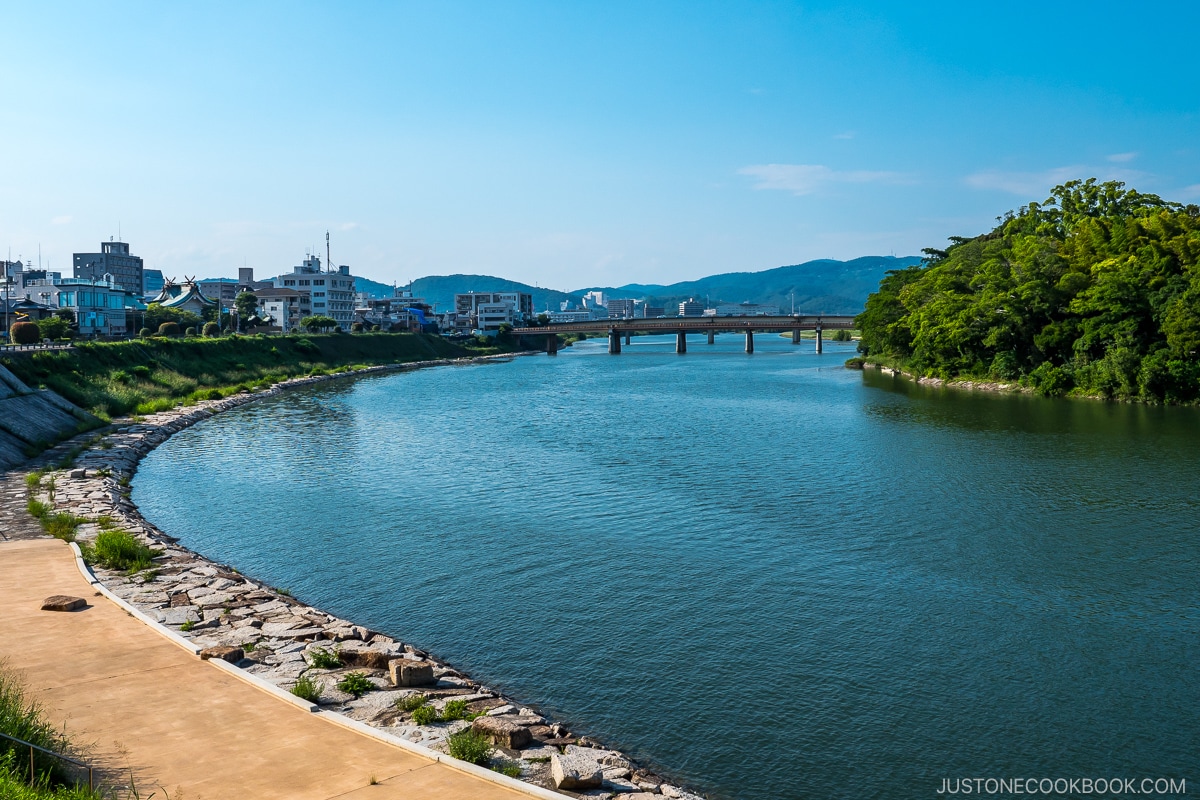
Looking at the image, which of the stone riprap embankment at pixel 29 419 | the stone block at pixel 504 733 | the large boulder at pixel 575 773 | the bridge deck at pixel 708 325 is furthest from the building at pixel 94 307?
the large boulder at pixel 575 773

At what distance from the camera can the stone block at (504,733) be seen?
8508 millimetres

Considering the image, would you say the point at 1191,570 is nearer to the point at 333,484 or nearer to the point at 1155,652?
the point at 1155,652

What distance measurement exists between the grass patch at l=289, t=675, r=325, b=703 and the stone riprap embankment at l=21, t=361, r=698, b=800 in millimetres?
65

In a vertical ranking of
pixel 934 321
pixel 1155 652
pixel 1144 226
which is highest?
pixel 1144 226

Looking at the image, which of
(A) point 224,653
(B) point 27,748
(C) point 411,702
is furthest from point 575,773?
(A) point 224,653

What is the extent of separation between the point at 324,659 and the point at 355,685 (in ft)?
3.12

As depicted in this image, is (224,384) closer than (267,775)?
No

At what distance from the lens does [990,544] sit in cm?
1692

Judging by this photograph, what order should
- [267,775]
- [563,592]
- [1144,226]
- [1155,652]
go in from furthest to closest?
[1144,226]
[563,592]
[1155,652]
[267,775]

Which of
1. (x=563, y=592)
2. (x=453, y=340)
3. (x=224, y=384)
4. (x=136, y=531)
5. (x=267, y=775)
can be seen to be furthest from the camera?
(x=453, y=340)

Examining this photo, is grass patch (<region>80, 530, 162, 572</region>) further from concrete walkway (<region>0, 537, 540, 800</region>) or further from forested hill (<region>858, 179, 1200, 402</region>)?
forested hill (<region>858, 179, 1200, 402</region>)

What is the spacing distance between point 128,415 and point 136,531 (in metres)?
22.9

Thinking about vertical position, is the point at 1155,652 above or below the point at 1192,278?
below

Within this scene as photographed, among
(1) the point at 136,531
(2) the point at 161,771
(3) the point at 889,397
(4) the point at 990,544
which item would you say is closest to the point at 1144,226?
(3) the point at 889,397
